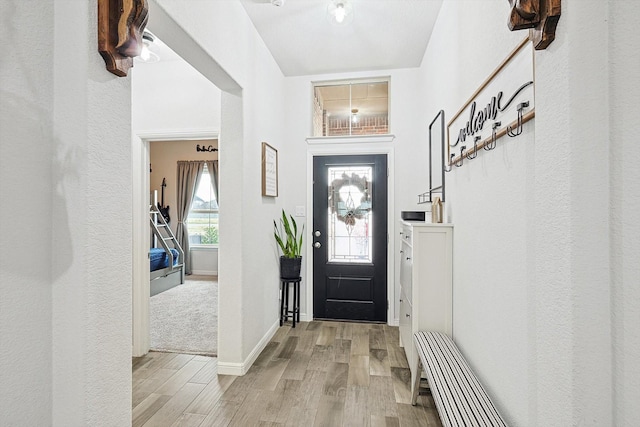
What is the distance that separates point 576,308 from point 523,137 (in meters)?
0.71

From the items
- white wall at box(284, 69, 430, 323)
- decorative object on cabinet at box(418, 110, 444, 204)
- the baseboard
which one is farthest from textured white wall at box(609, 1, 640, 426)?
white wall at box(284, 69, 430, 323)

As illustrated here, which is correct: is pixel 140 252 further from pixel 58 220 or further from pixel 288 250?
pixel 58 220

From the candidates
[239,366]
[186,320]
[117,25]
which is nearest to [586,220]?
[117,25]

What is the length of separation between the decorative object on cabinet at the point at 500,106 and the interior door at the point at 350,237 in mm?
1730

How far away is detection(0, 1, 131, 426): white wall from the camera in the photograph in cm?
94

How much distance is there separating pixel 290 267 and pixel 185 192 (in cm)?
414

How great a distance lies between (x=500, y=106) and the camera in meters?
1.43

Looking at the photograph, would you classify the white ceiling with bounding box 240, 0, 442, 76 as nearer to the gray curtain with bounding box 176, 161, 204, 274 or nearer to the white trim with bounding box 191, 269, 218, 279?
the gray curtain with bounding box 176, 161, 204, 274

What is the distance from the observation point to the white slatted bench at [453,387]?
51.6 inches

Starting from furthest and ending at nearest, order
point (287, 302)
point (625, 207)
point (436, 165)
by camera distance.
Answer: point (287, 302) → point (436, 165) → point (625, 207)

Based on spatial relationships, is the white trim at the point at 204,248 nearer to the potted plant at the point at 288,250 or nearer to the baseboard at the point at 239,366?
the potted plant at the point at 288,250

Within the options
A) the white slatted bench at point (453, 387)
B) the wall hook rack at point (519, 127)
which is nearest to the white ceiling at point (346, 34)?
the wall hook rack at point (519, 127)

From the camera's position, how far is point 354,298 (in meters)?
3.80

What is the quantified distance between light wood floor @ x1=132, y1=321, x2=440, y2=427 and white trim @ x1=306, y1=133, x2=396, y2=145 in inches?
87.2
